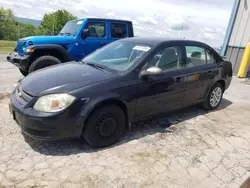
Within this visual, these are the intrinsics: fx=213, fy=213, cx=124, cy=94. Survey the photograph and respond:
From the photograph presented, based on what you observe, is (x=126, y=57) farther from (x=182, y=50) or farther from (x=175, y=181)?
(x=175, y=181)

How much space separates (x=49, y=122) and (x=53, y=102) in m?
0.25

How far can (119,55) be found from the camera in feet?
12.2

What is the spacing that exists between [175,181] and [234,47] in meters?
8.74

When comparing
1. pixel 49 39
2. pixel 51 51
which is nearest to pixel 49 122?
pixel 51 51

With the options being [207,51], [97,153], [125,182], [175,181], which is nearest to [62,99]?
[97,153]

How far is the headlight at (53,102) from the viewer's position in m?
2.66

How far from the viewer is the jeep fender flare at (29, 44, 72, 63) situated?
578 centimetres

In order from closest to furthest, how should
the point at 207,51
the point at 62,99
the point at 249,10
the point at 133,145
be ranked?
the point at 62,99
the point at 133,145
the point at 207,51
the point at 249,10

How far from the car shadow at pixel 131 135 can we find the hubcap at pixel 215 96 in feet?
0.73

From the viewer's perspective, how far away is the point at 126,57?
3.60m

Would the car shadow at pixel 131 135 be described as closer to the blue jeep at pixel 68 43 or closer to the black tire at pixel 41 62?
the black tire at pixel 41 62

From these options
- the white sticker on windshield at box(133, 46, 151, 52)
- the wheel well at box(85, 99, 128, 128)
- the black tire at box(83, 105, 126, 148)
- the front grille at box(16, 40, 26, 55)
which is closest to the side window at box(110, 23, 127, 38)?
the front grille at box(16, 40, 26, 55)

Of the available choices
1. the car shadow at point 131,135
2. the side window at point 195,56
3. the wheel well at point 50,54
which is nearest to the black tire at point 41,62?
the wheel well at point 50,54

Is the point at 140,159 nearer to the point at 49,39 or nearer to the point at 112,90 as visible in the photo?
the point at 112,90
